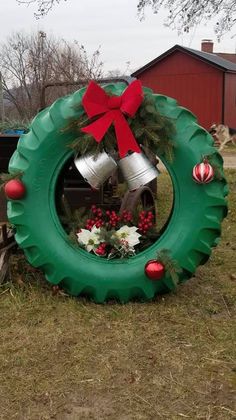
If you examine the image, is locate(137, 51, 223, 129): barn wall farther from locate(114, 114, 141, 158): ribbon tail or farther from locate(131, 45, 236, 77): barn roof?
locate(114, 114, 141, 158): ribbon tail

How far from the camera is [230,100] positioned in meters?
23.1

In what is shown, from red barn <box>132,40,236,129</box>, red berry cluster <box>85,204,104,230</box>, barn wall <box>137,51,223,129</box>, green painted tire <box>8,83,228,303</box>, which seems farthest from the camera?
barn wall <box>137,51,223,129</box>

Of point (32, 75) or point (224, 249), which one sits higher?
point (224, 249)

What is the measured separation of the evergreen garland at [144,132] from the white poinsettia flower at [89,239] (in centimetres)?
57

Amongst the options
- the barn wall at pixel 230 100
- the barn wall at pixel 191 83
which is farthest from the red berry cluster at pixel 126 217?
the barn wall at pixel 230 100

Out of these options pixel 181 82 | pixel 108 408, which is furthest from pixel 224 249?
pixel 181 82

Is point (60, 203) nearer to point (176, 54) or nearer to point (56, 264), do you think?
point (56, 264)

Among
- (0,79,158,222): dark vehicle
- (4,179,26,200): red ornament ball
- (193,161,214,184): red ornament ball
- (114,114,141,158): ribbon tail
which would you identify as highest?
(114,114,141,158): ribbon tail

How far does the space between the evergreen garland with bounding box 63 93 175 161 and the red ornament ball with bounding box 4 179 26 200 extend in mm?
448

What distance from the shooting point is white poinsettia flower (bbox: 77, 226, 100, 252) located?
3.90 metres

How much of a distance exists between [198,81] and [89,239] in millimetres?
20308

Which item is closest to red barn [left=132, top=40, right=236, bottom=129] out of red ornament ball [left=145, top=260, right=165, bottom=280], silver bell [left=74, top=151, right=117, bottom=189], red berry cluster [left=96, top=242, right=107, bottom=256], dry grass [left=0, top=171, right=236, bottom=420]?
dry grass [left=0, top=171, right=236, bottom=420]

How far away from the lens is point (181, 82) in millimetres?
23484

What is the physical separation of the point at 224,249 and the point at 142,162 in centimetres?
196
